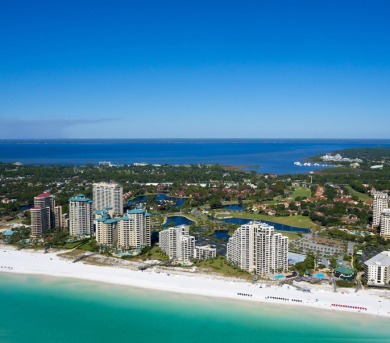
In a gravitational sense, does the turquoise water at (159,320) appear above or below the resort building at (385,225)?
below

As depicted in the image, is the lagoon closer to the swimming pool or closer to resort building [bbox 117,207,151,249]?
resort building [bbox 117,207,151,249]

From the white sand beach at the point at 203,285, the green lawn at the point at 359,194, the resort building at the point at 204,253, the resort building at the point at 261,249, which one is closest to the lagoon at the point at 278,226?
the resort building at the point at 204,253

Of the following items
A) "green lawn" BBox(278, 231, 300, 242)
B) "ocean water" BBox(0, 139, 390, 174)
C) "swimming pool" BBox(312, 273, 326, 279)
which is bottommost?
"green lawn" BBox(278, 231, 300, 242)

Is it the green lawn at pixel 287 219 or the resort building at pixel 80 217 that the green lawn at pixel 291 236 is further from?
the resort building at pixel 80 217

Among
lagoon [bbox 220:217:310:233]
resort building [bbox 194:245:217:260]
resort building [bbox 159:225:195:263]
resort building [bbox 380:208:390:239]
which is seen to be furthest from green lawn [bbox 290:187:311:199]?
resort building [bbox 159:225:195:263]

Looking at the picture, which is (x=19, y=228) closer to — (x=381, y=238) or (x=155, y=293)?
(x=155, y=293)
